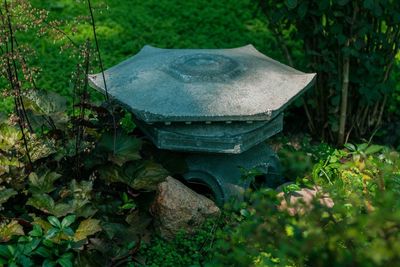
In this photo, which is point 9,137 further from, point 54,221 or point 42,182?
point 54,221

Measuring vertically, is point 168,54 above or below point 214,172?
above

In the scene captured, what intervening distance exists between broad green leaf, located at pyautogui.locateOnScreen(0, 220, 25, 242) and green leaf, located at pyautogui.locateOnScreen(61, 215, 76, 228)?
202 mm

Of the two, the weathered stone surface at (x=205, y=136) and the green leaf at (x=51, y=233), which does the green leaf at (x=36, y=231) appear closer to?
the green leaf at (x=51, y=233)

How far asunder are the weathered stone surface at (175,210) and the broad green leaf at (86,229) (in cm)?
59

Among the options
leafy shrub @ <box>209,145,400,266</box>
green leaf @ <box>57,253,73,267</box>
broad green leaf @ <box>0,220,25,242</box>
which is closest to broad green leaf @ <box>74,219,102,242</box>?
green leaf @ <box>57,253,73,267</box>

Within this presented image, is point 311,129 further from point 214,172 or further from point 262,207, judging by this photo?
point 262,207

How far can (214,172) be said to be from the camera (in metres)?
4.16

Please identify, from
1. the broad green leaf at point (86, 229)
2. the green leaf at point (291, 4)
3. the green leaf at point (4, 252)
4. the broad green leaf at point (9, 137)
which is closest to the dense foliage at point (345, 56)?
the green leaf at point (291, 4)

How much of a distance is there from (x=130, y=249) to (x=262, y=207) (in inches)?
48.0

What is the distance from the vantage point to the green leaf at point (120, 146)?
141 inches

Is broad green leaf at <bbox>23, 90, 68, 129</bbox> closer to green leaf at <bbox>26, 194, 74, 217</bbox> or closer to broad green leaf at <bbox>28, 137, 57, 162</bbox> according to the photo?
broad green leaf at <bbox>28, 137, 57, 162</bbox>

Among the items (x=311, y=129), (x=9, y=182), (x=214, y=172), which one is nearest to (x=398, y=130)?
(x=311, y=129)

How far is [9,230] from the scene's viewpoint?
322 cm

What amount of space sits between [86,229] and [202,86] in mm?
1164
